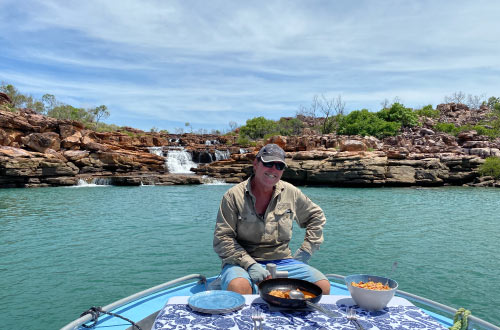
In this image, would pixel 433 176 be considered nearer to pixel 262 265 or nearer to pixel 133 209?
pixel 133 209

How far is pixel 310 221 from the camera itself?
3.34 meters

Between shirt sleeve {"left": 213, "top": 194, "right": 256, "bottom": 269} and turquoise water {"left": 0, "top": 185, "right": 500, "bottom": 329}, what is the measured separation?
333 centimetres

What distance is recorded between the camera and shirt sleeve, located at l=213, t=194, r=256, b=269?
297 centimetres

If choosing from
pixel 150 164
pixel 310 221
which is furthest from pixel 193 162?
pixel 310 221

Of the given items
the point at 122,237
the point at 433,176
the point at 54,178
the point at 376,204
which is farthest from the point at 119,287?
the point at 433,176

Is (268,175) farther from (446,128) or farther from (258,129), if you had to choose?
(258,129)

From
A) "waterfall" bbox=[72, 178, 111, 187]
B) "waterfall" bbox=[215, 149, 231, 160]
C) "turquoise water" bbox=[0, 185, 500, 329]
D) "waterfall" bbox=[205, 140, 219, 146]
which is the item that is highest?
"waterfall" bbox=[205, 140, 219, 146]

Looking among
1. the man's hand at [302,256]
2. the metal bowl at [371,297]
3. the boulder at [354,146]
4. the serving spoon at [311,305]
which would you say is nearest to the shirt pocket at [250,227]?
the man's hand at [302,256]

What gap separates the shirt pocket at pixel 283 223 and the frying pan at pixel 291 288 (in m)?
0.86

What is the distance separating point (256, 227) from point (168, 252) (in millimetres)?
5769

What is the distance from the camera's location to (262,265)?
3.12 meters

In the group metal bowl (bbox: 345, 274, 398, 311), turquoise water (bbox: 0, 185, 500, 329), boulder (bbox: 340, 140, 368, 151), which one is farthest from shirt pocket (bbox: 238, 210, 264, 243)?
boulder (bbox: 340, 140, 368, 151)

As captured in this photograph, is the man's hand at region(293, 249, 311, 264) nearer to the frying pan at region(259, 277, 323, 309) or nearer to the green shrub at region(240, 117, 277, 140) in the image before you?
the frying pan at region(259, 277, 323, 309)

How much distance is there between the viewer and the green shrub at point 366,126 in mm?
48656
